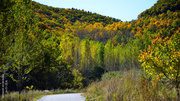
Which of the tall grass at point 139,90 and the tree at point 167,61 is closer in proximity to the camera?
the tall grass at point 139,90

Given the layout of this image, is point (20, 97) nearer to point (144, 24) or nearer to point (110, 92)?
point (110, 92)

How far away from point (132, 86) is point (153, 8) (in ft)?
374

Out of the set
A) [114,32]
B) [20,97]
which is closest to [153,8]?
[114,32]

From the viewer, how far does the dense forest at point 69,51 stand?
33.1ft

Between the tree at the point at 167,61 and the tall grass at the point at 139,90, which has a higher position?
the tree at the point at 167,61

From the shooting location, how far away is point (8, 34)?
27.9 feet

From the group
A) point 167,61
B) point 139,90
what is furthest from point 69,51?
point 139,90

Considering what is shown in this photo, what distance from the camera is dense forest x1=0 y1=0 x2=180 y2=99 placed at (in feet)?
33.1

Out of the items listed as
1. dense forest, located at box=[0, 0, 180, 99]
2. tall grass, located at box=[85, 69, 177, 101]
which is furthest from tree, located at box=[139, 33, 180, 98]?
tall grass, located at box=[85, 69, 177, 101]

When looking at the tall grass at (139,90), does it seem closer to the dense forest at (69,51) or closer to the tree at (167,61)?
the tree at (167,61)

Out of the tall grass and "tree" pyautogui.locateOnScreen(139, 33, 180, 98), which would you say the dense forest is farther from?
the tall grass

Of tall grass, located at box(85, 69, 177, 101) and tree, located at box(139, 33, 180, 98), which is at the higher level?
tree, located at box(139, 33, 180, 98)

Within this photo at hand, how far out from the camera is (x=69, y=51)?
44.8 metres

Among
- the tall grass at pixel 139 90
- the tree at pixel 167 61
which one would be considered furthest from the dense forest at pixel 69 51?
the tall grass at pixel 139 90
